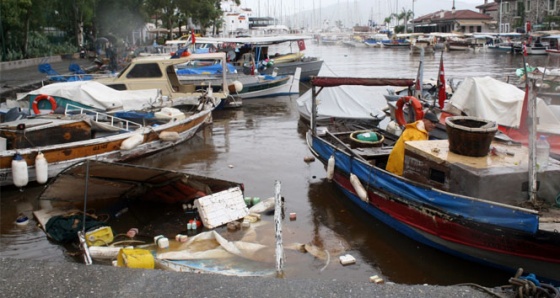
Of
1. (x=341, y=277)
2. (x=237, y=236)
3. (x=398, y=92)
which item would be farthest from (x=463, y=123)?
(x=398, y=92)

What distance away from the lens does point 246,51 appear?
31.3 metres

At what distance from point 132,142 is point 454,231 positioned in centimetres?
Answer: 798

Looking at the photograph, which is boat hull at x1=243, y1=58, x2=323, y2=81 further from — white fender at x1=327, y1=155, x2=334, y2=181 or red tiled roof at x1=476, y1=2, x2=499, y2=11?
red tiled roof at x1=476, y1=2, x2=499, y2=11

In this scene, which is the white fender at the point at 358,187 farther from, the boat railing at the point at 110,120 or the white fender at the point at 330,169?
the boat railing at the point at 110,120

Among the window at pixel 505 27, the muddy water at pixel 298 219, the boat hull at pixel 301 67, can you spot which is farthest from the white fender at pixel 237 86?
the window at pixel 505 27

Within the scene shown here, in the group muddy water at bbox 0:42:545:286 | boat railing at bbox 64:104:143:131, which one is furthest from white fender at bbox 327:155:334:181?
boat railing at bbox 64:104:143:131

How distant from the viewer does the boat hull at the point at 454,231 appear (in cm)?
674

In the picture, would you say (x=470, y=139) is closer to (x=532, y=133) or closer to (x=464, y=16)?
(x=532, y=133)

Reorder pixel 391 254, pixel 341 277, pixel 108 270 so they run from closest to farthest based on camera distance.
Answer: pixel 108 270 < pixel 341 277 < pixel 391 254

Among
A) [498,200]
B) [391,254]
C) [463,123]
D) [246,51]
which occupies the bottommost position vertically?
[391,254]

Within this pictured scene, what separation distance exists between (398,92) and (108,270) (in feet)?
58.2

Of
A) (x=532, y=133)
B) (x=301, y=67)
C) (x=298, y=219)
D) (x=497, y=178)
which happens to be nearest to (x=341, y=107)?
(x=298, y=219)

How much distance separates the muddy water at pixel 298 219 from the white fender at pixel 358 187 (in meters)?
0.61

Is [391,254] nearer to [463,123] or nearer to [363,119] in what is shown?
[463,123]
